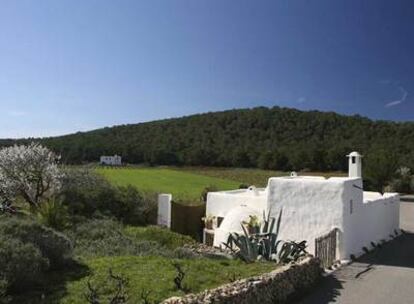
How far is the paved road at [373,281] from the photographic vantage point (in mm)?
11062

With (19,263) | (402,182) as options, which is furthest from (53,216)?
(402,182)

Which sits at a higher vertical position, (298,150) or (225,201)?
(298,150)

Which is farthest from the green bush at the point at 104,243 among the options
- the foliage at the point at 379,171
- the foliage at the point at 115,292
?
the foliage at the point at 379,171

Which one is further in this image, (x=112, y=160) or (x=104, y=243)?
(x=112, y=160)

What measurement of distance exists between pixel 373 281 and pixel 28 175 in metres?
15.9

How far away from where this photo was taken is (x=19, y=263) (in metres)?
9.38

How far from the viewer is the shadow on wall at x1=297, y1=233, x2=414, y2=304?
36.9ft

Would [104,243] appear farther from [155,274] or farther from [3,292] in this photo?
[3,292]

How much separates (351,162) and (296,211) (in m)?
4.86

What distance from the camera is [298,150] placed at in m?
67.8

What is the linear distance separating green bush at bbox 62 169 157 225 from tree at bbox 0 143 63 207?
3.03ft

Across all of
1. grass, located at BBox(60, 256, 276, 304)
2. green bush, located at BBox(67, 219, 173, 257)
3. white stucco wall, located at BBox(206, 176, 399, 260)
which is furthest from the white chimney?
grass, located at BBox(60, 256, 276, 304)

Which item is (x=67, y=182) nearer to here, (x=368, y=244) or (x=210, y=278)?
(x=368, y=244)

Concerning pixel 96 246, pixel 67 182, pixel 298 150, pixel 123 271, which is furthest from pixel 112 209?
pixel 298 150
